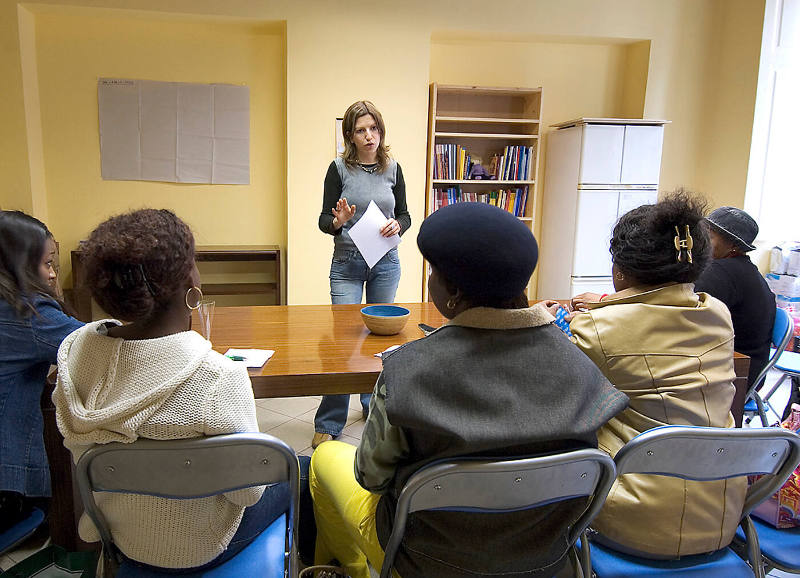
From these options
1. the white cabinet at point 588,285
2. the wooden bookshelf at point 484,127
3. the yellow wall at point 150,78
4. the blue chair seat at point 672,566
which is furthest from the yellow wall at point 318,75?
the blue chair seat at point 672,566

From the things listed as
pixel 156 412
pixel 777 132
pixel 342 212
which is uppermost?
pixel 777 132

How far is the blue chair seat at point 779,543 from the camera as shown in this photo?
1.28 meters

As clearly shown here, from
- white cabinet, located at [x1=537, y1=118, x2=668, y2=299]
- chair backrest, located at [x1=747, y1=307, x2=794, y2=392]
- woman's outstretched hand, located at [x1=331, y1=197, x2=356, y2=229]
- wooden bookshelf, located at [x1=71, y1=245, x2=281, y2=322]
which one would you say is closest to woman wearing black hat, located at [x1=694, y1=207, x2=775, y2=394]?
chair backrest, located at [x1=747, y1=307, x2=794, y2=392]

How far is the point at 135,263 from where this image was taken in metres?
1.07

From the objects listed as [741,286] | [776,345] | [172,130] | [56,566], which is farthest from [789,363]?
[172,130]

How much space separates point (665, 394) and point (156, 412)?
3.33 feet

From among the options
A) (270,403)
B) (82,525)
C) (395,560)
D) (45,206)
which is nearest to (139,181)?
(45,206)

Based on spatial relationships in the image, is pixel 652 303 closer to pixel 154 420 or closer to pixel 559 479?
pixel 559 479

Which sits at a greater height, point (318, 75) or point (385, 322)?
point (318, 75)

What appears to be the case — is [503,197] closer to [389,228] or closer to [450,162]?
[450,162]

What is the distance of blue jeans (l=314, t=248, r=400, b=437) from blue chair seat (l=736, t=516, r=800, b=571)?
1713 mm

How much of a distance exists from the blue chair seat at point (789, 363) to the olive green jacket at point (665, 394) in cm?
153

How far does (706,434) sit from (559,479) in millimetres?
301

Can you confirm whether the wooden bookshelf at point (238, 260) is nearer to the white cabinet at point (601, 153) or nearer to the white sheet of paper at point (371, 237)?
the white sheet of paper at point (371, 237)
